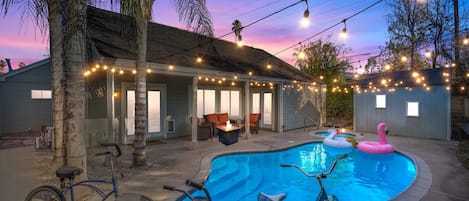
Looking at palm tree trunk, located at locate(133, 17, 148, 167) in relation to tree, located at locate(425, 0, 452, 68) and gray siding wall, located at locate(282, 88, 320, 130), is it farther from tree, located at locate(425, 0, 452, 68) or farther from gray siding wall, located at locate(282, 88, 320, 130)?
tree, located at locate(425, 0, 452, 68)

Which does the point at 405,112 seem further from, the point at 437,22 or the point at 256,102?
the point at 437,22

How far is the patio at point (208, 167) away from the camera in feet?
14.1

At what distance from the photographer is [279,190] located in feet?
17.9

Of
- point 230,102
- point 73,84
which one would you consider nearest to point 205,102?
point 230,102

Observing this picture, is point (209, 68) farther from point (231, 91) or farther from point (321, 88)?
point (321, 88)

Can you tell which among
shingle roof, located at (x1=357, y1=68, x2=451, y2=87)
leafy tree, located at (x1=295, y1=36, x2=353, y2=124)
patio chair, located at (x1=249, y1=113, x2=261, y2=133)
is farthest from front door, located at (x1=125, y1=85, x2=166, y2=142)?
leafy tree, located at (x1=295, y1=36, x2=353, y2=124)

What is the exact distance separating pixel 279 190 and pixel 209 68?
16.0ft

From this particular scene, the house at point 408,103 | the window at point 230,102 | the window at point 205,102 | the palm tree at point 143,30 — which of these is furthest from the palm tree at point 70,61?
the house at point 408,103

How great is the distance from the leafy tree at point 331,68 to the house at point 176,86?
2.58 metres

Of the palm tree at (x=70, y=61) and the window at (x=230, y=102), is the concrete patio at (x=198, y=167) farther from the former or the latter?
the window at (x=230, y=102)

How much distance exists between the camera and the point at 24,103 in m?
11.3

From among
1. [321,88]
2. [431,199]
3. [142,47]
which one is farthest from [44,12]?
[321,88]

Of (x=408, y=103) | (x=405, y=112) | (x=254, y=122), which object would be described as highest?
(x=408, y=103)

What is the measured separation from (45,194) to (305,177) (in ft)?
17.6
